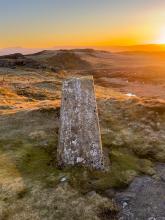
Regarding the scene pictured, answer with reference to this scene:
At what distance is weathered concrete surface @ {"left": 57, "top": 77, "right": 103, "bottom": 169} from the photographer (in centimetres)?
1962

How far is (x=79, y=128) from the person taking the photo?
1967 cm

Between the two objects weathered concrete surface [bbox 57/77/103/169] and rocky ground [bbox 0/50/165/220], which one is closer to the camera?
rocky ground [bbox 0/50/165/220]

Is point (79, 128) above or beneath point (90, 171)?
above

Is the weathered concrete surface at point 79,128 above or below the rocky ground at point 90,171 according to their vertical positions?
above

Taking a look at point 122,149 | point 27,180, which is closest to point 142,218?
point 27,180

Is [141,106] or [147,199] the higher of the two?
[141,106]

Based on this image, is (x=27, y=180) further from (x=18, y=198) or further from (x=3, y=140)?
(x=3, y=140)

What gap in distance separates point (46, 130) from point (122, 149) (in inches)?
223

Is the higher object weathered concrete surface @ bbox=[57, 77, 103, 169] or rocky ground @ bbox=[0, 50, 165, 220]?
weathered concrete surface @ bbox=[57, 77, 103, 169]

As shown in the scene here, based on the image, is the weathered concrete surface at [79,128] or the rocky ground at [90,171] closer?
the rocky ground at [90,171]

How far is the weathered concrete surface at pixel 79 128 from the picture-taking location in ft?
64.4

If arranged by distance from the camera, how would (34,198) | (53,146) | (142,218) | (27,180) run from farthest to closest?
(53,146) → (27,180) → (34,198) → (142,218)

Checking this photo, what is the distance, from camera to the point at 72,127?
1972 cm

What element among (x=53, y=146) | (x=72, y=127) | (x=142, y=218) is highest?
(x=72, y=127)
